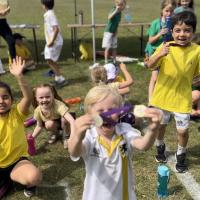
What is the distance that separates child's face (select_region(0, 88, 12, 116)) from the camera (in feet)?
12.9

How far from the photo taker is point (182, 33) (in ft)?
12.9

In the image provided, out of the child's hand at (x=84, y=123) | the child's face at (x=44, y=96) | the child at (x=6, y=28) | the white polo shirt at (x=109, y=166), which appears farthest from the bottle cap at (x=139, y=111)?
the child at (x=6, y=28)

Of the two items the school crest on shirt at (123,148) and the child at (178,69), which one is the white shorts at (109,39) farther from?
the school crest on shirt at (123,148)

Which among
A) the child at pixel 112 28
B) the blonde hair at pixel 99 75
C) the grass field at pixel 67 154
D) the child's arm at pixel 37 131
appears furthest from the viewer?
the child at pixel 112 28

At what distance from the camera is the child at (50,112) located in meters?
4.88

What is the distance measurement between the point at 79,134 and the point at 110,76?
3208mm

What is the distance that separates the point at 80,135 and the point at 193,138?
326 centimetres

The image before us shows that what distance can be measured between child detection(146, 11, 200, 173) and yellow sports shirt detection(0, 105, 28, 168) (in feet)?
5.05

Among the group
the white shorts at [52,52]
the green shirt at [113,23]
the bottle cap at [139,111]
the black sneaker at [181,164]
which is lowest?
the black sneaker at [181,164]

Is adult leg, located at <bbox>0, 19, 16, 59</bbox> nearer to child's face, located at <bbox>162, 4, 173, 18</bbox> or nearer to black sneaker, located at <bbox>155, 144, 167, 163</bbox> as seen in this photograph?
child's face, located at <bbox>162, 4, 173, 18</bbox>

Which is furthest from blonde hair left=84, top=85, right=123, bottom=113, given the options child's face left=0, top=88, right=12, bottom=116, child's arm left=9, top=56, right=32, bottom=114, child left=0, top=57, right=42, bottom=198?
child's face left=0, top=88, right=12, bottom=116

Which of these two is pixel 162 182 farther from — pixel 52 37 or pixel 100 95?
pixel 52 37

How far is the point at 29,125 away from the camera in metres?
5.82

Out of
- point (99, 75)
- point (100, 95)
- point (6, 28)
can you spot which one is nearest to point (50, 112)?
point (99, 75)
